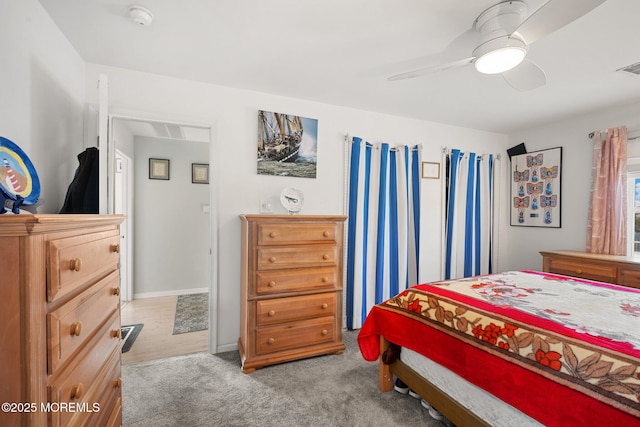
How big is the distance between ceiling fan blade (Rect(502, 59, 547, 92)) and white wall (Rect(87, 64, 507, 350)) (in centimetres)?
164

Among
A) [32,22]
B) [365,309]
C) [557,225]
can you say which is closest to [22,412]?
[32,22]

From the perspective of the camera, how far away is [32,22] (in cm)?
157

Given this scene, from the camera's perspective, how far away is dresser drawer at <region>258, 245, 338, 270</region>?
93.4 inches

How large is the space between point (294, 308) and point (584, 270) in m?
2.97

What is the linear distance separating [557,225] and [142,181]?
5.68 metres

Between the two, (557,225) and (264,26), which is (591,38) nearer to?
(264,26)

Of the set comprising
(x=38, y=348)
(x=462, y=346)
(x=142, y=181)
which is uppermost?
(x=142, y=181)

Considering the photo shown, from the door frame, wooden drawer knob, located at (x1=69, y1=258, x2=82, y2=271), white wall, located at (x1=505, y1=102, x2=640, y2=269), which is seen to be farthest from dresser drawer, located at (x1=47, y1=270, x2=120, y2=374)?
white wall, located at (x1=505, y1=102, x2=640, y2=269)

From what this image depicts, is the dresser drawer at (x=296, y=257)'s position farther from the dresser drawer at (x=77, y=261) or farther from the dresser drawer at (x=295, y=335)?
the dresser drawer at (x=77, y=261)

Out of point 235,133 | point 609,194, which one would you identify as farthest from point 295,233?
point 609,194

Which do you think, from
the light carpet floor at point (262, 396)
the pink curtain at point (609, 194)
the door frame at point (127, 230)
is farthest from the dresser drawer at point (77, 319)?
the pink curtain at point (609, 194)

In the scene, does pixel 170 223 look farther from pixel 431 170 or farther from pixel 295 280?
pixel 431 170

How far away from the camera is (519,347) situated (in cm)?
133

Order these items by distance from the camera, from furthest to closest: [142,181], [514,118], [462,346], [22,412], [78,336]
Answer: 1. [142,181]
2. [514,118]
3. [462,346]
4. [78,336]
5. [22,412]
